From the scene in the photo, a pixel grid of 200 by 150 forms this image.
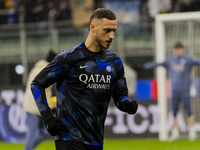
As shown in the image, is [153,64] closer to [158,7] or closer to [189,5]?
[158,7]

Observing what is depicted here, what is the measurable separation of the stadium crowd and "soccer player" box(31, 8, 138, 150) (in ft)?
28.3

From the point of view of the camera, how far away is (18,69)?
12.4 meters

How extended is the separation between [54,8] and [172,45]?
12.1 feet

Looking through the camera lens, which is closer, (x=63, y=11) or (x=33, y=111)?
(x=33, y=111)

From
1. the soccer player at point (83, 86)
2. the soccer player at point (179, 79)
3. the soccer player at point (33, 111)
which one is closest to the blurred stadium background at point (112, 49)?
the soccer player at point (179, 79)

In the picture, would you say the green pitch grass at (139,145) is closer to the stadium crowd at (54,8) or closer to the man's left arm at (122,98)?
the stadium crowd at (54,8)

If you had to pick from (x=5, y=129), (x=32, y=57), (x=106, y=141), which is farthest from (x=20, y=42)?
(x=106, y=141)

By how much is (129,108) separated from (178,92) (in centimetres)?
758

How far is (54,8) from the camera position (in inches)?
562

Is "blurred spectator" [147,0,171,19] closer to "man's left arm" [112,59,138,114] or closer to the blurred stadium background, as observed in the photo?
the blurred stadium background

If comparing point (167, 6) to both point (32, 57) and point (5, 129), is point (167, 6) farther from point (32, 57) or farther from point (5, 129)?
point (5, 129)

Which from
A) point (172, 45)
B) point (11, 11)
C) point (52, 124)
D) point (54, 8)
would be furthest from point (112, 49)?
point (52, 124)

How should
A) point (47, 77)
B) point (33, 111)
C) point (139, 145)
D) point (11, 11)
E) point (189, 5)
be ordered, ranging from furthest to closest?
point (11, 11), point (189, 5), point (139, 145), point (33, 111), point (47, 77)

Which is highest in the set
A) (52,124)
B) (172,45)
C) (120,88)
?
(120,88)
